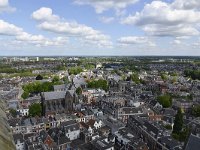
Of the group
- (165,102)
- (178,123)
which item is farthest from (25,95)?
(178,123)

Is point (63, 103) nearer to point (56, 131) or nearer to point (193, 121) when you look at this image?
point (56, 131)

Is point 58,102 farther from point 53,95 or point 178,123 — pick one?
point 178,123

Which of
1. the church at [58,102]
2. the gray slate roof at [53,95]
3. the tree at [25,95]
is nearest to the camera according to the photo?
the church at [58,102]

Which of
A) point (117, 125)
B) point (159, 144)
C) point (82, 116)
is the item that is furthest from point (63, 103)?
point (159, 144)

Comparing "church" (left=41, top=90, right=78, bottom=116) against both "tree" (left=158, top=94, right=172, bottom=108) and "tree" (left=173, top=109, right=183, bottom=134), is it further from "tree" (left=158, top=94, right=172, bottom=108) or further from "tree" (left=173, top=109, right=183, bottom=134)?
"tree" (left=173, top=109, right=183, bottom=134)

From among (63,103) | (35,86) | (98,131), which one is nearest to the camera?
(98,131)

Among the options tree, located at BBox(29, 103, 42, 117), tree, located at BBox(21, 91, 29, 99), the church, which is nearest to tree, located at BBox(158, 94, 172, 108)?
the church

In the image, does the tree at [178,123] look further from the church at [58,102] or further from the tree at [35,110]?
the tree at [35,110]

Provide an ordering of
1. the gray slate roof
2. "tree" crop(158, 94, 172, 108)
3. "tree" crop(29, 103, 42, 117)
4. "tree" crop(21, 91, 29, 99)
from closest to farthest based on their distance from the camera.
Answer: "tree" crop(29, 103, 42, 117)
the gray slate roof
"tree" crop(158, 94, 172, 108)
"tree" crop(21, 91, 29, 99)

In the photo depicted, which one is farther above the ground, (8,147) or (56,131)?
(8,147)

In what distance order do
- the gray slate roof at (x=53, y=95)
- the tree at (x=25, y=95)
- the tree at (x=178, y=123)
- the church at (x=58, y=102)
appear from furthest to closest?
the tree at (x=25, y=95)
the gray slate roof at (x=53, y=95)
the church at (x=58, y=102)
the tree at (x=178, y=123)

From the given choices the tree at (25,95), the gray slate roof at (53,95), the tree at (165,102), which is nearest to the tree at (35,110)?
the gray slate roof at (53,95)
